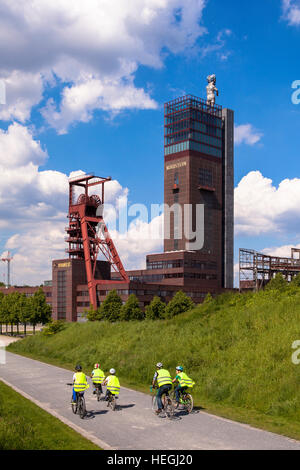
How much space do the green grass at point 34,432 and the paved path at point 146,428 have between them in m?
0.55

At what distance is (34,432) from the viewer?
15.1m

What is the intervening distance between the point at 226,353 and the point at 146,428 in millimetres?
8945

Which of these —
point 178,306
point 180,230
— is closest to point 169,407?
point 178,306

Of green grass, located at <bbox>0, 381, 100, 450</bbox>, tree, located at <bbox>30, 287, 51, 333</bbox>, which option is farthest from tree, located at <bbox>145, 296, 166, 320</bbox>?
green grass, located at <bbox>0, 381, 100, 450</bbox>

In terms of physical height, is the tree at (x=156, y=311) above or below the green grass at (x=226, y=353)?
below

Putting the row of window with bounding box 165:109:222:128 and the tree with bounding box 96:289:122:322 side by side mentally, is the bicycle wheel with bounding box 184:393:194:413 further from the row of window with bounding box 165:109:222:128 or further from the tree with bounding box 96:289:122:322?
the row of window with bounding box 165:109:222:128

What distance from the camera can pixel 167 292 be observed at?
110375 mm

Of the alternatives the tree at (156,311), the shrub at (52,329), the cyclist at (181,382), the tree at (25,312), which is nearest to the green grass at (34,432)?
the cyclist at (181,382)

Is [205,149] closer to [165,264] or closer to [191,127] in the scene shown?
[191,127]

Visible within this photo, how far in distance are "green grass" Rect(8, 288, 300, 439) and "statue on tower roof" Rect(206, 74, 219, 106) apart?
150304mm

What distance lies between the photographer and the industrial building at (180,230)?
10581 cm

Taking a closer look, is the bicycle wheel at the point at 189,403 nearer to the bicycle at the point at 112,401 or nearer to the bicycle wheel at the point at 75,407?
the bicycle at the point at 112,401

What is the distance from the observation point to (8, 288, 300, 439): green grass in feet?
62.3
